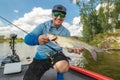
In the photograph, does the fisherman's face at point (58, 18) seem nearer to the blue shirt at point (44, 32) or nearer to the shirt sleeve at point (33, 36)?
the blue shirt at point (44, 32)

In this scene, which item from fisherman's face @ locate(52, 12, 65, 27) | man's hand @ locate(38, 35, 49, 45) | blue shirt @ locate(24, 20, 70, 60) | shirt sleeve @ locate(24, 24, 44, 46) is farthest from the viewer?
fisherman's face @ locate(52, 12, 65, 27)

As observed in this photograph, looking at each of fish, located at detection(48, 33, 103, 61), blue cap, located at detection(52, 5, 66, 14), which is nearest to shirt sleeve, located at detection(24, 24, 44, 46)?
blue cap, located at detection(52, 5, 66, 14)

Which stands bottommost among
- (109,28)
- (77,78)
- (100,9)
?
(77,78)

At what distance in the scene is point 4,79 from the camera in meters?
7.89

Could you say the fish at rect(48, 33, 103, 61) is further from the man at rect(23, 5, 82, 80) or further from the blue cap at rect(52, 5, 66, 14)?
the blue cap at rect(52, 5, 66, 14)

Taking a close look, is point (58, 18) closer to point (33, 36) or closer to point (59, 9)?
point (59, 9)

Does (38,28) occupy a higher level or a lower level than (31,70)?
higher

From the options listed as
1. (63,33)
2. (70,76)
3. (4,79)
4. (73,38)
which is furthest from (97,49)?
(4,79)

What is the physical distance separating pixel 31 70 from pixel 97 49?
2.02 meters

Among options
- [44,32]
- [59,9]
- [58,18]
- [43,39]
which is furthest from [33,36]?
[59,9]

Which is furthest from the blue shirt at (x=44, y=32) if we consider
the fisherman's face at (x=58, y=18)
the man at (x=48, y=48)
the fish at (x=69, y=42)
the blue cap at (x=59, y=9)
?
the fish at (x=69, y=42)

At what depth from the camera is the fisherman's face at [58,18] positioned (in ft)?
21.8

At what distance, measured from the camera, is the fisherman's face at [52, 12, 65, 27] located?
664 cm

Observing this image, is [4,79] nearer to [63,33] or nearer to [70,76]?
→ [70,76]
